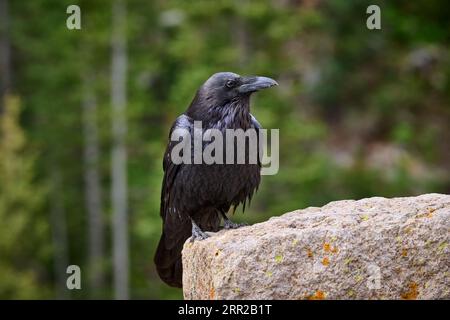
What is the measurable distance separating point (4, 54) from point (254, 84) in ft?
91.1

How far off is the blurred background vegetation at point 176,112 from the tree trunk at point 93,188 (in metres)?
0.07

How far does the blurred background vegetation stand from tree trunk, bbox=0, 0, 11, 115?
0.09 meters

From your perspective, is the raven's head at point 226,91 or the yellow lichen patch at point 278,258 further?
the raven's head at point 226,91

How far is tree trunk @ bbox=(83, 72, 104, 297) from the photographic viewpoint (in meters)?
26.1

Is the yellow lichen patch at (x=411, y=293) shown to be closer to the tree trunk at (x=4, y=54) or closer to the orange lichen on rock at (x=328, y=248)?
the orange lichen on rock at (x=328, y=248)

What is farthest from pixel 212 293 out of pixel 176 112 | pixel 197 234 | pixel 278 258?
pixel 176 112

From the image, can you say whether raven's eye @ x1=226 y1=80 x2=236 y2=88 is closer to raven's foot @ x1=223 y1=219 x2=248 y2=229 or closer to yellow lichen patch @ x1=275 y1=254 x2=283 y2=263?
raven's foot @ x1=223 y1=219 x2=248 y2=229

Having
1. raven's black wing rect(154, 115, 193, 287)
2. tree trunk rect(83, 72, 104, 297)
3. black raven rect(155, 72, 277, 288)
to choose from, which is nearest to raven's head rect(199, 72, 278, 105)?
black raven rect(155, 72, 277, 288)

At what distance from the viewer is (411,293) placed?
18.2 ft

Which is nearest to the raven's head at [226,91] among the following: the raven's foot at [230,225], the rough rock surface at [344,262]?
the raven's foot at [230,225]

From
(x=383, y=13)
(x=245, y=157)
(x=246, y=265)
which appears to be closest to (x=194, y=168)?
(x=245, y=157)

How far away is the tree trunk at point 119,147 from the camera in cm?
2486
